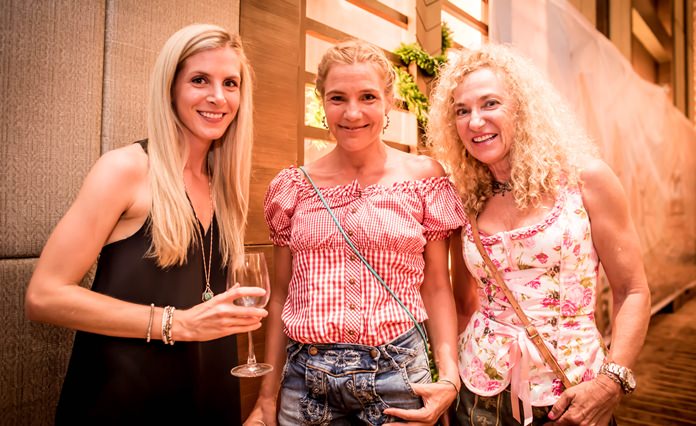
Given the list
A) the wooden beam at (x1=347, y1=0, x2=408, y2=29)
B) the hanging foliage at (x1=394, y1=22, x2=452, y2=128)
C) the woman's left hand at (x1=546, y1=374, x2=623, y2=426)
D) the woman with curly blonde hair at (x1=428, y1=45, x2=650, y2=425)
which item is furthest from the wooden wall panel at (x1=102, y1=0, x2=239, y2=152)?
the hanging foliage at (x1=394, y1=22, x2=452, y2=128)

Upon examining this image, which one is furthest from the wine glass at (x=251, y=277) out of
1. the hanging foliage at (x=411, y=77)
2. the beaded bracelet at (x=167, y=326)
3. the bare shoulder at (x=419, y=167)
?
the hanging foliage at (x=411, y=77)

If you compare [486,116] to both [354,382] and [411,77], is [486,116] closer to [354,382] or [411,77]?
[354,382]

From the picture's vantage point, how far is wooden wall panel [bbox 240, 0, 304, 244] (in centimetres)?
253

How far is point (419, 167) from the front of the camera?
1.63 m

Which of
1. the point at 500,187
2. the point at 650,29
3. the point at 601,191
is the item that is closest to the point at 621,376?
the point at 601,191

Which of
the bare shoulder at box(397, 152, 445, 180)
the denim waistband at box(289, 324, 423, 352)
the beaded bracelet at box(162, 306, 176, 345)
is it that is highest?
the bare shoulder at box(397, 152, 445, 180)

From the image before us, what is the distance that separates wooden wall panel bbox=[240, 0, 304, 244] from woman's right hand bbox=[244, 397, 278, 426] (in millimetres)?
1103

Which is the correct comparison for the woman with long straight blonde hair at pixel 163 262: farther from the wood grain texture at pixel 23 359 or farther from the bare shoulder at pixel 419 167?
the bare shoulder at pixel 419 167

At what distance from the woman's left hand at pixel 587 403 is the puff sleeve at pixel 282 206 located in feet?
3.14

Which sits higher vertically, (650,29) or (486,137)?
(650,29)

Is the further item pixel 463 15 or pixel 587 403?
pixel 463 15

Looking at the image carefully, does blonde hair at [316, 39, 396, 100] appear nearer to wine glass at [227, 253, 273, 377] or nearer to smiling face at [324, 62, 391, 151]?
smiling face at [324, 62, 391, 151]

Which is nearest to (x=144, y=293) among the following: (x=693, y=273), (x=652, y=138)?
(x=652, y=138)

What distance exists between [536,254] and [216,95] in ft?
3.53
